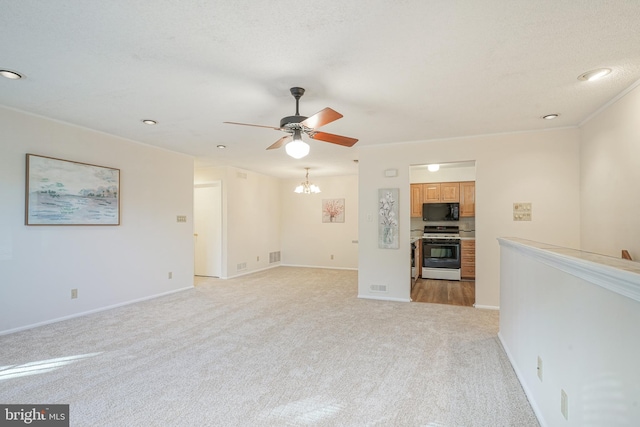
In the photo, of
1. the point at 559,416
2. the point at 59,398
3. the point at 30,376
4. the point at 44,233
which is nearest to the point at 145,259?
the point at 44,233

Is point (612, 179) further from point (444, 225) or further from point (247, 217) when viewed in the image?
point (247, 217)

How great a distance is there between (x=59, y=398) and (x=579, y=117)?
18.5 ft

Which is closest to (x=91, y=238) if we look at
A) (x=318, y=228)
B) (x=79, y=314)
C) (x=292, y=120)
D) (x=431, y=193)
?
(x=79, y=314)

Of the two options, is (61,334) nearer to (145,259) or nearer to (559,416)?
(145,259)

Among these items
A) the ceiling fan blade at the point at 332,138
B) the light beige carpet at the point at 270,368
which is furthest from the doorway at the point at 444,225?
the ceiling fan blade at the point at 332,138

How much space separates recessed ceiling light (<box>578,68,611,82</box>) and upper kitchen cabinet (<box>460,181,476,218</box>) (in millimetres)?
4219

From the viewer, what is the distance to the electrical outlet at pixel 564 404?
153 centimetres

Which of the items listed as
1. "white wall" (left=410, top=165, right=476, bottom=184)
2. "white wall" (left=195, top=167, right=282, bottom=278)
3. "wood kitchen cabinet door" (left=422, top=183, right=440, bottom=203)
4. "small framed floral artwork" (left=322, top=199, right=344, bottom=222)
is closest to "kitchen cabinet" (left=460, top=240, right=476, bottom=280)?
"wood kitchen cabinet door" (left=422, top=183, right=440, bottom=203)

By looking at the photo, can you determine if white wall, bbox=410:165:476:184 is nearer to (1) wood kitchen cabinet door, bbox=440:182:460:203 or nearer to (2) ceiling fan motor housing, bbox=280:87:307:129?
(1) wood kitchen cabinet door, bbox=440:182:460:203

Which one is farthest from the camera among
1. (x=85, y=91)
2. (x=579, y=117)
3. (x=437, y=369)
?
(x=579, y=117)

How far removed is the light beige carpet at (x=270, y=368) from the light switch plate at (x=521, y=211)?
136 cm

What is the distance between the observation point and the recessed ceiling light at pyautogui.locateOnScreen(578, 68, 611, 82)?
98.6 inches

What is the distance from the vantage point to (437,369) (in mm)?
2592

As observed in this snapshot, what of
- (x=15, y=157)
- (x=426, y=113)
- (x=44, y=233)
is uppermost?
(x=426, y=113)
